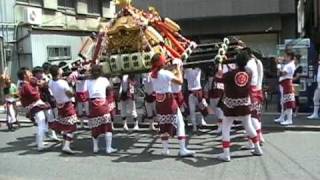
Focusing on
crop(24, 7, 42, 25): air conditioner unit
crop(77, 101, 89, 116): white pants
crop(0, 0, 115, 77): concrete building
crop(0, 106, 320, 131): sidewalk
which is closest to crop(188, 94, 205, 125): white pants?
crop(0, 106, 320, 131): sidewalk

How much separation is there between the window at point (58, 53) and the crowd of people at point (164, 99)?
10.8 m

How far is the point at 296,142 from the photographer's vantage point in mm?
11297

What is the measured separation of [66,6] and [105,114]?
19110 millimetres

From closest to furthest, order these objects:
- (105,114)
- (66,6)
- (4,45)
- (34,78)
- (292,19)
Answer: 1. (105,114)
2. (34,78)
3. (4,45)
4. (292,19)
5. (66,6)

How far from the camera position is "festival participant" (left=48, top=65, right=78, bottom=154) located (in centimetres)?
1118

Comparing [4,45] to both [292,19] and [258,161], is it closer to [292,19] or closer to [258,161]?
[292,19]

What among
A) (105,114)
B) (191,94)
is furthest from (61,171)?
(191,94)

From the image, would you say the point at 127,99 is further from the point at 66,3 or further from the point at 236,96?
the point at 66,3

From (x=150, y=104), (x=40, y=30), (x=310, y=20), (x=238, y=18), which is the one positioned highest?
(x=310, y=20)

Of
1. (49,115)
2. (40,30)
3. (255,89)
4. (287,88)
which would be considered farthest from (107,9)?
(255,89)

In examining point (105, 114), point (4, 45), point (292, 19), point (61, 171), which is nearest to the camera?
point (61, 171)

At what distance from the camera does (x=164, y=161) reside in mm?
9867

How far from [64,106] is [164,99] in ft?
7.49

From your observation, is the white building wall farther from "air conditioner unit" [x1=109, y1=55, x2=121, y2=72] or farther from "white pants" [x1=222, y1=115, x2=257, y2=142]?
"white pants" [x1=222, y1=115, x2=257, y2=142]
